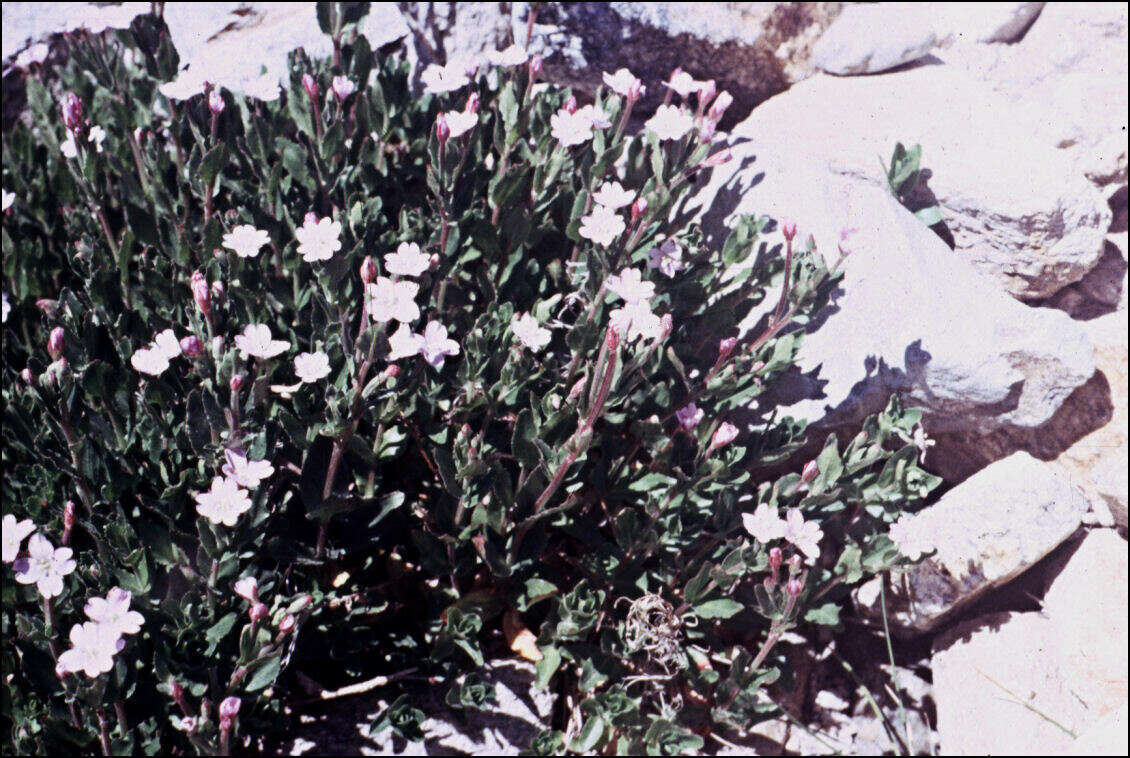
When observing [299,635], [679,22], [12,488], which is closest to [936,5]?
[679,22]

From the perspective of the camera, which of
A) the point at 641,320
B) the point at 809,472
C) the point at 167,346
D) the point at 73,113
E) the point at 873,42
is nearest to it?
the point at 641,320

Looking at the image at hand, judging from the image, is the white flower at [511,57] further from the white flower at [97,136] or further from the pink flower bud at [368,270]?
the white flower at [97,136]

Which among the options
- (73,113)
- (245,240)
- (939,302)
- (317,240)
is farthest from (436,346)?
(939,302)

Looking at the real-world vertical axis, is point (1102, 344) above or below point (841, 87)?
below

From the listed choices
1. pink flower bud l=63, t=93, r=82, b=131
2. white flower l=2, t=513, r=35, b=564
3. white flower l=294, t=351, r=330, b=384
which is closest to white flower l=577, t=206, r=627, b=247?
white flower l=294, t=351, r=330, b=384

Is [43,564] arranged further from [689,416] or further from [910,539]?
[910,539]

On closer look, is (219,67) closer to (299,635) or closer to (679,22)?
(679,22)

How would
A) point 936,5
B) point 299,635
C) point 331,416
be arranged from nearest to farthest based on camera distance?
1. point 331,416
2. point 299,635
3. point 936,5

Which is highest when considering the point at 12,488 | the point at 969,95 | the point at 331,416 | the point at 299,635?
the point at 969,95
